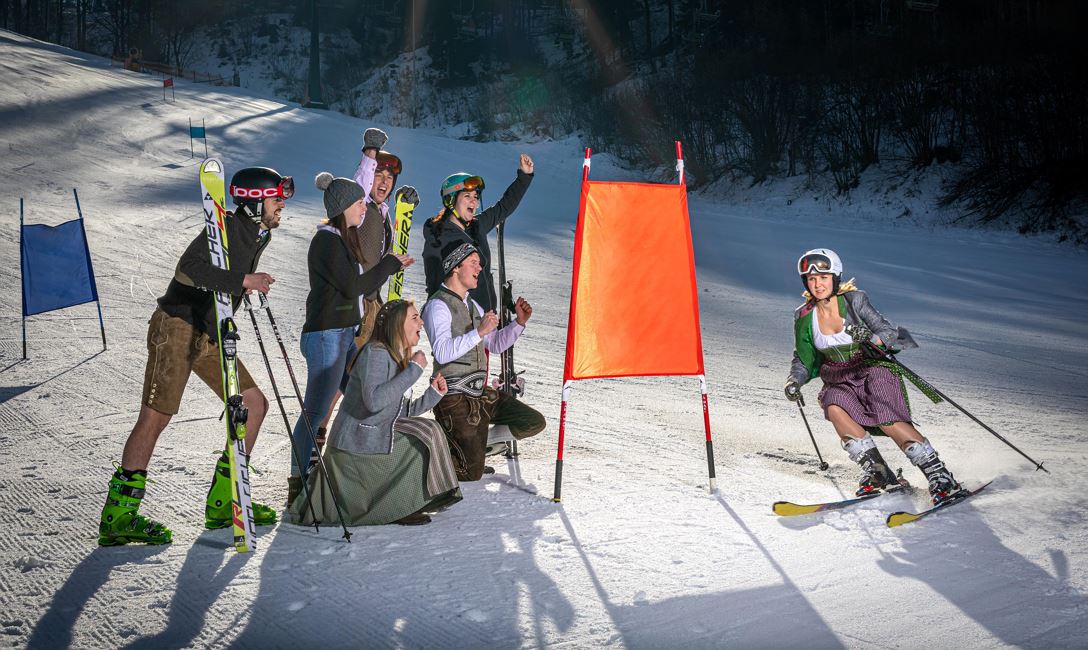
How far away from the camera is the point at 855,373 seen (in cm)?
502

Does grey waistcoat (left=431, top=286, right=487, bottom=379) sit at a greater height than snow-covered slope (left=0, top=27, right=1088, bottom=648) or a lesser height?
greater

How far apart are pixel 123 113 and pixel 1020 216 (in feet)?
79.2

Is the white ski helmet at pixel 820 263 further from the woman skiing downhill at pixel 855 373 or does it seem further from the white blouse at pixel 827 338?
the white blouse at pixel 827 338

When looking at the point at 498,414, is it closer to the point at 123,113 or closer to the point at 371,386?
the point at 371,386

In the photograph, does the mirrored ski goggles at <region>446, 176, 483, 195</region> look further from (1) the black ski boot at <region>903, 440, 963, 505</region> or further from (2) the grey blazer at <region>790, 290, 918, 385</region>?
(1) the black ski boot at <region>903, 440, 963, 505</region>

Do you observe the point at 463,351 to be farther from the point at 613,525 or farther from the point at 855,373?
the point at 855,373

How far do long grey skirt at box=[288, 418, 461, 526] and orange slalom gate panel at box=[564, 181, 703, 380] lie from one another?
99cm

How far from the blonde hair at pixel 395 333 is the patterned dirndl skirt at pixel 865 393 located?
2396mm

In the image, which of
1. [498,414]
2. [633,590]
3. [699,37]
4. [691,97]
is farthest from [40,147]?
[699,37]

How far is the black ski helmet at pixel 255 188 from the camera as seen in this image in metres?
4.26

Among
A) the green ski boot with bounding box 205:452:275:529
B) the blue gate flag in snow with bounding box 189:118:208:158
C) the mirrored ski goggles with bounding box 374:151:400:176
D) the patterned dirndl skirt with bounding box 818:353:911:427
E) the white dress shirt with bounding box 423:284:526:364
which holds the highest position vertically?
the blue gate flag in snow with bounding box 189:118:208:158

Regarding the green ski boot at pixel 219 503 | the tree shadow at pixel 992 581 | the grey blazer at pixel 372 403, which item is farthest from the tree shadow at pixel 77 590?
the tree shadow at pixel 992 581

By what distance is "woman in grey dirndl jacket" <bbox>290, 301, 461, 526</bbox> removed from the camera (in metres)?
4.48

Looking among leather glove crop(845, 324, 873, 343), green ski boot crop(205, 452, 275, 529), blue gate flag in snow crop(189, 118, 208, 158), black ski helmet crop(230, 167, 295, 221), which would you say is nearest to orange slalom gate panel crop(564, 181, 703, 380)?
leather glove crop(845, 324, 873, 343)
